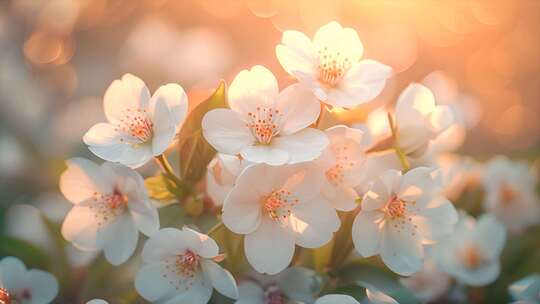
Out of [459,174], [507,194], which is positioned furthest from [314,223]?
[507,194]

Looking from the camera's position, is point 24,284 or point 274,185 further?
point 24,284

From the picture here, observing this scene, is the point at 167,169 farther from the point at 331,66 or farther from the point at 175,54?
the point at 175,54

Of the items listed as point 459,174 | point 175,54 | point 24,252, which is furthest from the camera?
point 175,54

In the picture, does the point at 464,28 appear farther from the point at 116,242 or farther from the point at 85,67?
the point at 116,242

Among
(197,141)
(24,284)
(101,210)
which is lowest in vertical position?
(24,284)


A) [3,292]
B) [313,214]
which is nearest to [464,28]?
[313,214]

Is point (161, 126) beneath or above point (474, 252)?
above
